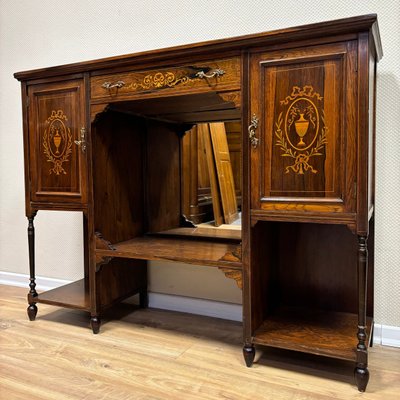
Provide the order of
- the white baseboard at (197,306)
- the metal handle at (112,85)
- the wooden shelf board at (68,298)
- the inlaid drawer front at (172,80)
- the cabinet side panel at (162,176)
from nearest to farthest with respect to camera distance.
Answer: the inlaid drawer front at (172,80), the metal handle at (112,85), the wooden shelf board at (68,298), the white baseboard at (197,306), the cabinet side panel at (162,176)

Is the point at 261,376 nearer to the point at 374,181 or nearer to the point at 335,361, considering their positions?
the point at 335,361

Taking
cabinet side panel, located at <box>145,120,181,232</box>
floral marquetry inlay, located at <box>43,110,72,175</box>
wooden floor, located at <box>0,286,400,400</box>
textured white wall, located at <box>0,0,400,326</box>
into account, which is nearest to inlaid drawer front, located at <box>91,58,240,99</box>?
floral marquetry inlay, located at <box>43,110,72,175</box>

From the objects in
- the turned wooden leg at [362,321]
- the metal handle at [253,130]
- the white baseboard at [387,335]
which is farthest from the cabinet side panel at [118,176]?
the white baseboard at [387,335]

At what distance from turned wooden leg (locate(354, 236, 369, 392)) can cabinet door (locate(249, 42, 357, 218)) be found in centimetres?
17

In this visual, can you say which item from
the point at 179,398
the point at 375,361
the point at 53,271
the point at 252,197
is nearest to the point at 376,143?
the point at 252,197

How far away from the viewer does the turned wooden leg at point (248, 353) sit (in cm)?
166

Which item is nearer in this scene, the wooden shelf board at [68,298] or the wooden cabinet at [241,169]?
the wooden cabinet at [241,169]

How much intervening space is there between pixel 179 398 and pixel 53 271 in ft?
5.60

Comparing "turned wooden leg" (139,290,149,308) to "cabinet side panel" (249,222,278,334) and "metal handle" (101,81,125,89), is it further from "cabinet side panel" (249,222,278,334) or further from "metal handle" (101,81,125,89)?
"metal handle" (101,81,125,89)

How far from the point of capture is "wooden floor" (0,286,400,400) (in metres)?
1.49

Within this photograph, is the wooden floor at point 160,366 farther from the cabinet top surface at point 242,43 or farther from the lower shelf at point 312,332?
the cabinet top surface at point 242,43

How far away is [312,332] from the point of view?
5.54 feet

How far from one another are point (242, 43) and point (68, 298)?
1.61 metres

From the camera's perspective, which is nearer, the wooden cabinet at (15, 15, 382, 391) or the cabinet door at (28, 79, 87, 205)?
the wooden cabinet at (15, 15, 382, 391)
